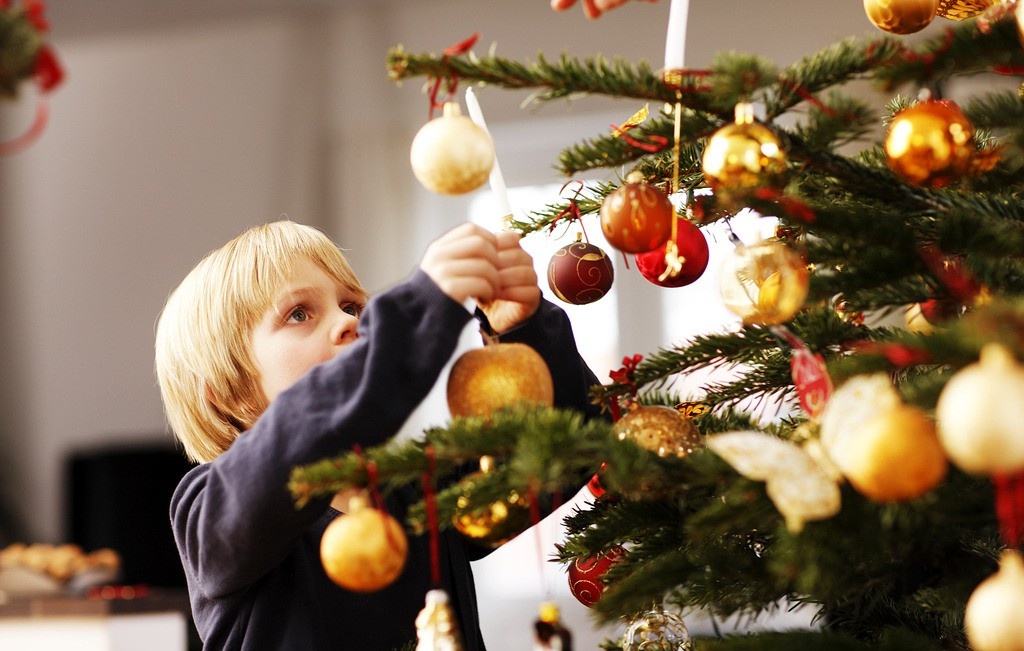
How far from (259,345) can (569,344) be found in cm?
29

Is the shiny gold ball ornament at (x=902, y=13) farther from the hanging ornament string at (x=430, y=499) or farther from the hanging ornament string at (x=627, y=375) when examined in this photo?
the hanging ornament string at (x=430, y=499)

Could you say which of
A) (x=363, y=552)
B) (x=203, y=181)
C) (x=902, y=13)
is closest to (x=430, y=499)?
(x=363, y=552)

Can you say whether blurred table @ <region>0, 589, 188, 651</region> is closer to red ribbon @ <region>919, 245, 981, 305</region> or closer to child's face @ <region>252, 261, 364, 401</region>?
child's face @ <region>252, 261, 364, 401</region>

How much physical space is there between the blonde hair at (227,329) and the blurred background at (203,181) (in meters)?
2.44

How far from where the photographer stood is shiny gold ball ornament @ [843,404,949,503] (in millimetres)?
366

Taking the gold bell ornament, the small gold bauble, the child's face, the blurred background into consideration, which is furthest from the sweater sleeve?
the blurred background

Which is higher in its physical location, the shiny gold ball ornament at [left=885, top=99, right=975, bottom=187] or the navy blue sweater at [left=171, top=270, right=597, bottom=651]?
the shiny gold ball ornament at [left=885, top=99, right=975, bottom=187]

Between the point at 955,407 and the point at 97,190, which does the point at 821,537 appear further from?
the point at 97,190

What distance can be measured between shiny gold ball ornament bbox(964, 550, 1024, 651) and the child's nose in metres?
0.55

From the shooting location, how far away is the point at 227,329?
0.92m

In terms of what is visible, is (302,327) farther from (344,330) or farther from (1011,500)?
(1011,500)

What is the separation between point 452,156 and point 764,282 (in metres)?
0.16

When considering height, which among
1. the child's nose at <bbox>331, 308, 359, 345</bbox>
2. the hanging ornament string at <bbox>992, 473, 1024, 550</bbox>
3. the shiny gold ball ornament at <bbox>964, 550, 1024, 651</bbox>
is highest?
the child's nose at <bbox>331, 308, 359, 345</bbox>

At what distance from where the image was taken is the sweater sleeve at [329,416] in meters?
0.55
